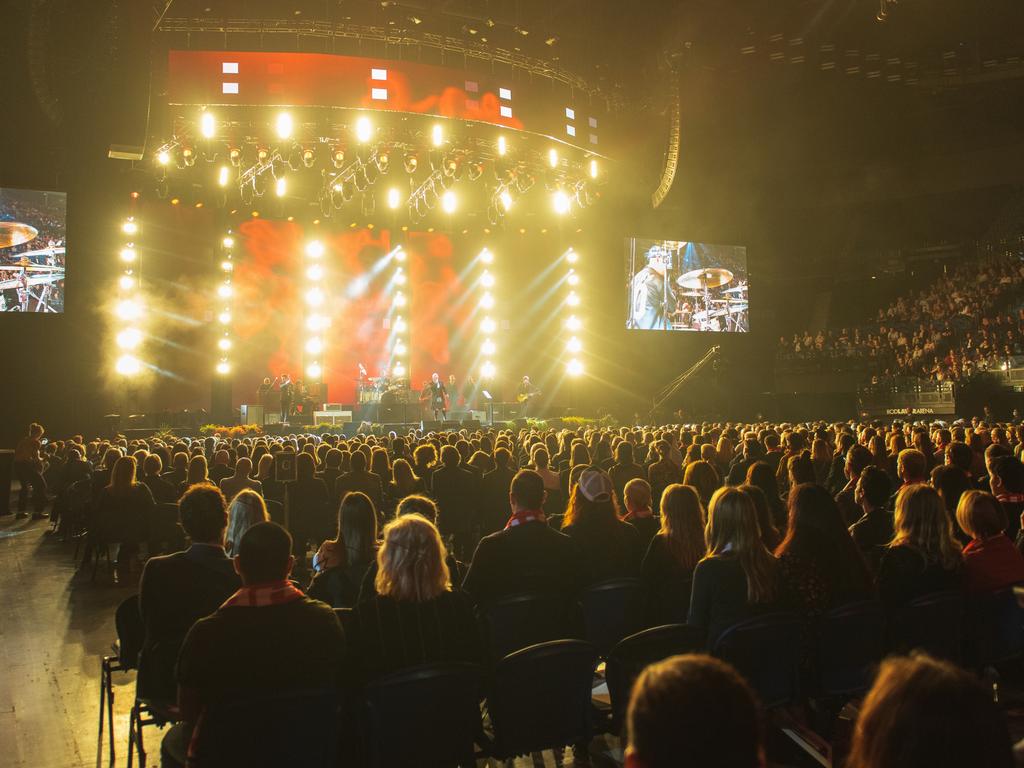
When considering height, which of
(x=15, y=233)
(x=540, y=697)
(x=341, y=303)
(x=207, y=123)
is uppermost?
(x=207, y=123)

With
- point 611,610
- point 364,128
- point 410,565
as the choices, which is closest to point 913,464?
point 611,610

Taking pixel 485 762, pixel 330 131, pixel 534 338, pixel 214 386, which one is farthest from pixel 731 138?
pixel 485 762

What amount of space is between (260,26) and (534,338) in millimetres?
13702

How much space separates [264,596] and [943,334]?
24950 mm

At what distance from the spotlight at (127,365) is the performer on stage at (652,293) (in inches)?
607

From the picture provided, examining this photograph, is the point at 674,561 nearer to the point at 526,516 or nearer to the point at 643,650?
the point at 526,516

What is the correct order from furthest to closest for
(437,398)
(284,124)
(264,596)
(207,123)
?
1. (437,398)
2. (284,124)
3. (207,123)
4. (264,596)

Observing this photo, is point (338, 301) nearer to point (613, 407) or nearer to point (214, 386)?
point (214, 386)

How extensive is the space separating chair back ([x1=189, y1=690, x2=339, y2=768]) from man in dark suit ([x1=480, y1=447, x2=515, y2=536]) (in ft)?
18.7

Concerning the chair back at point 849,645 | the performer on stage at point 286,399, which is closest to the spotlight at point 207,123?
the performer on stage at point 286,399

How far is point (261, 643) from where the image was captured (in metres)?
2.62

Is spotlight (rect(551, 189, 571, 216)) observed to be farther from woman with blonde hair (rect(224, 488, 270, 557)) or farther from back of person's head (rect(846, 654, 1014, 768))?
back of person's head (rect(846, 654, 1014, 768))

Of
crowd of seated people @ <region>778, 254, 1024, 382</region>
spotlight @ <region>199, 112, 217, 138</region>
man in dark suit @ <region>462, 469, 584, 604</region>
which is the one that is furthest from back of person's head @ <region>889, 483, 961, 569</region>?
crowd of seated people @ <region>778, 254, 1024, 382</region>

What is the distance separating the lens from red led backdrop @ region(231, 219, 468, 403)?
2433 cm
